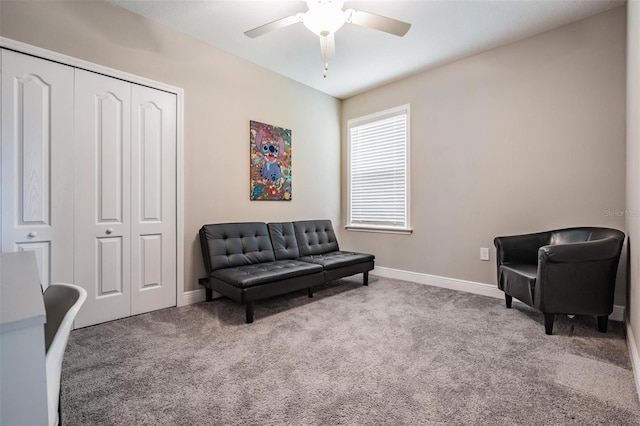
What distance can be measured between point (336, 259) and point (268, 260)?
A: 0.77 meters

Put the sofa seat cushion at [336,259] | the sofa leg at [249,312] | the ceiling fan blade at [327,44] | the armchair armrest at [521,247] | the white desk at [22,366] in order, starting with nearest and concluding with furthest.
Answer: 1. the white desk at [22,366]
2. the ceiling fan blade at [327,44]
3. the sofa leg at [249,312]
4. the armchair armrest at [521,247]
5. the sofa seat cushion at [336,259]

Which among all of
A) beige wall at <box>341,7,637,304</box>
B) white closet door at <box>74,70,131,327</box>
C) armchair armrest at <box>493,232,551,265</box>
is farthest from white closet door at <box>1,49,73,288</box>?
armchair armrest at <box>493,232,551,265</box>

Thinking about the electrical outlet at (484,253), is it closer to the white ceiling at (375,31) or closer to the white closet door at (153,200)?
the white ceiling at (375,31)

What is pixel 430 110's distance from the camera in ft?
12.5

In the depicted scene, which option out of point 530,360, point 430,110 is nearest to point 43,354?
point 530,360

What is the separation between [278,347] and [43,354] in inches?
63.7

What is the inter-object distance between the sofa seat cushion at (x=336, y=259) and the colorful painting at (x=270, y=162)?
919 millimetres

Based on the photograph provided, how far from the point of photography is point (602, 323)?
7.62 feet

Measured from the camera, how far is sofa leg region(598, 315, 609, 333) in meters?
2.31

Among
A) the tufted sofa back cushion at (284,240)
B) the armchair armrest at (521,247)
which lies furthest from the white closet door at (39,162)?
the armchair armrest at (521,247)

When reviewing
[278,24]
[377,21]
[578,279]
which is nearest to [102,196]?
[278,24]

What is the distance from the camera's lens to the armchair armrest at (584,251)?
2.22m

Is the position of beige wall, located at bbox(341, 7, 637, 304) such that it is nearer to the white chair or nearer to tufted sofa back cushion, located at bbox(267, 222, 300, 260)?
tufted sofa back cushion, located at bbox(267, 222, 300, 260)

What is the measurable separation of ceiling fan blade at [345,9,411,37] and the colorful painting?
1.82 m
